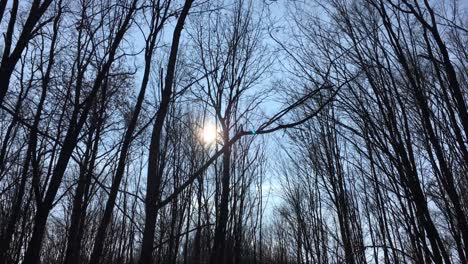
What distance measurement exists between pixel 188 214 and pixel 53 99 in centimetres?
761

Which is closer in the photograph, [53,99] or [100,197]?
[53,99]

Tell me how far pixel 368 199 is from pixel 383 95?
7907mm

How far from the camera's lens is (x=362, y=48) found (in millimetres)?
3922

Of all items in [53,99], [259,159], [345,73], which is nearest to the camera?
[345,73]

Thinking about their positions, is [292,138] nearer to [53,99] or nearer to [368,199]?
[368,199]

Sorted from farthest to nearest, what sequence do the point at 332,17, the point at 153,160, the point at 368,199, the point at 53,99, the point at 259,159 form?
1. the point at 259,159
2. the point at 368,199
3. the point at 53,99
4. the point at 332,17
5. the point at 153,160

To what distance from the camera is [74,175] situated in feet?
39.3

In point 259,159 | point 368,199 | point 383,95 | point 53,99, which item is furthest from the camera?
point 259,159

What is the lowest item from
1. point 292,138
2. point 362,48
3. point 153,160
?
point 153,160

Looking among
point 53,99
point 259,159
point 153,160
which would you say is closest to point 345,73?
point 153,160

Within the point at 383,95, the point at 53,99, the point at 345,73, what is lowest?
the point at 383,95

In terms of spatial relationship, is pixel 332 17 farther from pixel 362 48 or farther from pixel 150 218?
pixel 150 218

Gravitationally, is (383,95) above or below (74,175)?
below

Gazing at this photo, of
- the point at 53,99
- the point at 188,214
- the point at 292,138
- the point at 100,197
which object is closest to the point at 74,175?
the point at 188,214
